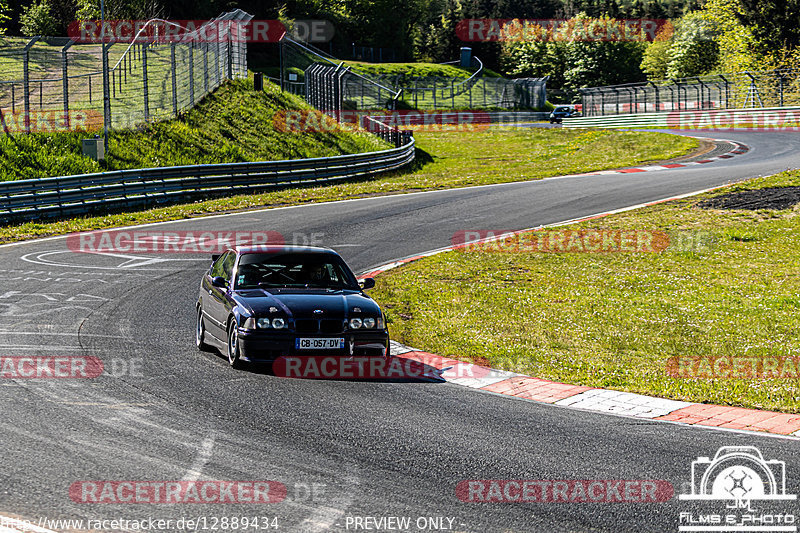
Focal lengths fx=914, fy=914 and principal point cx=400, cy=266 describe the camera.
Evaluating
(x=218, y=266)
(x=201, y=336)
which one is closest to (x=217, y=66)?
(x=218, y=266)

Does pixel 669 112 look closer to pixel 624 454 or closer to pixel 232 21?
pixel 232 21

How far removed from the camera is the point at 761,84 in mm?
57625

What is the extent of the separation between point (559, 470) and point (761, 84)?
56488 millimetres

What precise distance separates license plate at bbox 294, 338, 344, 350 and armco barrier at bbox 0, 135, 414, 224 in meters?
15.5

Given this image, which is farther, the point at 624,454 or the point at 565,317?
the point at 565,317

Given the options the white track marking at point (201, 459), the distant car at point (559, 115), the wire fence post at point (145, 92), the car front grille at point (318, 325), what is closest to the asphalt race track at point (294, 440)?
the white track marking at point (201, 459)

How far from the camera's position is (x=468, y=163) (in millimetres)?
41438

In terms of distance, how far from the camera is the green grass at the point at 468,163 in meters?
25.3

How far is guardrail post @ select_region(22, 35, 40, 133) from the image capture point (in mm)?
26922

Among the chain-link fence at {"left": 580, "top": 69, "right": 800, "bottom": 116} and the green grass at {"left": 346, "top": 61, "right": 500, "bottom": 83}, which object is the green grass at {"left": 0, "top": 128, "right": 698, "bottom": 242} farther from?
the green grass at {"left": 346, "top": 61, "right": 500, "bottom": 83}

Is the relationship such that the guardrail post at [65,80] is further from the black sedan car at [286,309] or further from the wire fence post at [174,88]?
the black sedan car at [286,309]

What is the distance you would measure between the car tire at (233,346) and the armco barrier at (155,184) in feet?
48.2

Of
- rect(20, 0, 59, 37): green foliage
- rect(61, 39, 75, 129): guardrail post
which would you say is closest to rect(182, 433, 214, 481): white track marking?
rect(61, 39, 75, 129): guardrail post

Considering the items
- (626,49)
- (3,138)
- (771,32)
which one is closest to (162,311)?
(3,138)
